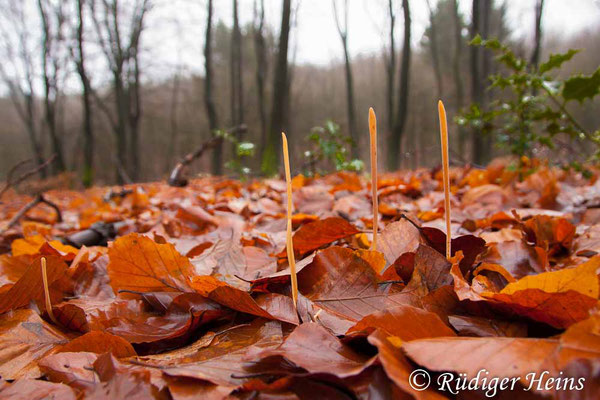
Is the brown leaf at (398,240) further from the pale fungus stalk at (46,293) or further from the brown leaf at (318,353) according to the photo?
the pale fungus stalk at (46,293)

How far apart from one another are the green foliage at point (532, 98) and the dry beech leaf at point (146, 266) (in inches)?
51.0

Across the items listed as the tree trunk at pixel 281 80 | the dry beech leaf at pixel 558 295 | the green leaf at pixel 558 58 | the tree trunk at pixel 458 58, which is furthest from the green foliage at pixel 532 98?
the tree trunk at pixel 458 58

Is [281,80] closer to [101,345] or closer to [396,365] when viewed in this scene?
[101,345]

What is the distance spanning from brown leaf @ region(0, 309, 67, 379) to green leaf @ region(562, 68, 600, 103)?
1.52 metres

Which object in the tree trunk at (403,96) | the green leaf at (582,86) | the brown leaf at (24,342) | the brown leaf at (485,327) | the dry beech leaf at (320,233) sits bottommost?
the brown leaf at (24,342)

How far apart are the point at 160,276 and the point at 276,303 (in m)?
0.19

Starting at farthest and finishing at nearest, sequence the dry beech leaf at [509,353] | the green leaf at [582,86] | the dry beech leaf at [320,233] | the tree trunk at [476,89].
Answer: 1. the tree trunk at [476,89]
2. the green leaf at [582,86]
3. the dry beech leaf at [320,233]
4. the dry beech leaf at [509,353]

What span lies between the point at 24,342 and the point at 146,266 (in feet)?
0.55

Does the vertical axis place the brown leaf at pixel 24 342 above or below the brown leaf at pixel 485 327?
below

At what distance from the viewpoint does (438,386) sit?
0.32 m

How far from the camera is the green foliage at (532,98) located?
123 cm

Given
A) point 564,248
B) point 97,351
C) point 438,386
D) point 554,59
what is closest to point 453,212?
point 564,248

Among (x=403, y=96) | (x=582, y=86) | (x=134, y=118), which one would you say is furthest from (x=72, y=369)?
(x=134, y=118)

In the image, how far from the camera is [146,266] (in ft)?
1.80
